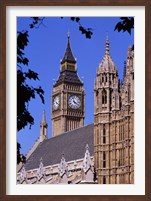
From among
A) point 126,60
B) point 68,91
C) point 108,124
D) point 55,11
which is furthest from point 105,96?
point 55,11

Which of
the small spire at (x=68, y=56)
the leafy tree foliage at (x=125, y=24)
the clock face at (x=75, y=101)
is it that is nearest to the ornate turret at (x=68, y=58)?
the small spire at (x=68, y=56)

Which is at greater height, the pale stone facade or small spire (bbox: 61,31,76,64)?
small spire (bbox: 61,31,76,64)

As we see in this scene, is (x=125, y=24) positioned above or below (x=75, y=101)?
above

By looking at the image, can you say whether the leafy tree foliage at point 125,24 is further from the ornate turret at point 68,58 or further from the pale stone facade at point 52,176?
the pale stone facade at point 52,176

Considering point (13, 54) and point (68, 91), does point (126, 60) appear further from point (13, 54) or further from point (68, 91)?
point (68, 91)

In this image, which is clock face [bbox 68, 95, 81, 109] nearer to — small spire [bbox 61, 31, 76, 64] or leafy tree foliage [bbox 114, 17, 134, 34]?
small spire [bbox 61, 31, 76, 64]

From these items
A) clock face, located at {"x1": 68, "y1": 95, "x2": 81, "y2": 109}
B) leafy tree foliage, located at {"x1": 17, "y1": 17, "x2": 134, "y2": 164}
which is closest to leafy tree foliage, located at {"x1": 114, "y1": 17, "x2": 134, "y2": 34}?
leafy tree foliage, located at {"x1": 17, "y1": 17, "x2": 134, "y2": 164}

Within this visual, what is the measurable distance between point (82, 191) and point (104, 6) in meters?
1.62

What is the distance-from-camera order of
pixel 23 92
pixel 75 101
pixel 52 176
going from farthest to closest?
1. pixel 75 101
2. pixel 52 176
3. pixel 23 92

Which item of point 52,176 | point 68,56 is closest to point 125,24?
point 68,56

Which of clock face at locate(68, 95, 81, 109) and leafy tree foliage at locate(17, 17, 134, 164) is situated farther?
clock face at locate(68, 95, 81, 109)

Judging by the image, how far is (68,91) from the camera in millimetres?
9797

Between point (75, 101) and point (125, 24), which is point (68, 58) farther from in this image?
point (75, 101)

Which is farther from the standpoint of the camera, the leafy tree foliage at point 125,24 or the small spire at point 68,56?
the small spire at point 68,56
